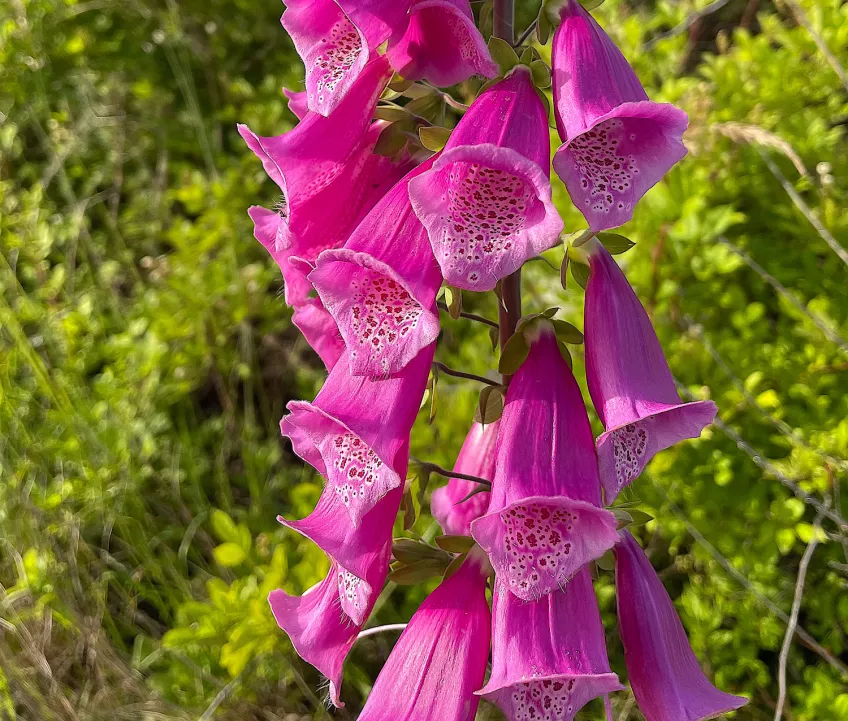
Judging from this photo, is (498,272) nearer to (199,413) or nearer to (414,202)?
(414,202)

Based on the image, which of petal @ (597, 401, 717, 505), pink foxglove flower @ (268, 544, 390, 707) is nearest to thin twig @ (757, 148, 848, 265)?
petal @ (597, 401, 717, 505)

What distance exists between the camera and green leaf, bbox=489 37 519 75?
1.00 m

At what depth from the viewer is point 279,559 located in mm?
1979

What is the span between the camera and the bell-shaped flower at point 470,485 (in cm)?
138

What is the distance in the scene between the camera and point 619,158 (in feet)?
3.11

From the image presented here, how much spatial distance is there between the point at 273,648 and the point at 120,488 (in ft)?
2.71

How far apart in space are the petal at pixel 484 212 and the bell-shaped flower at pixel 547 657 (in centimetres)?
40

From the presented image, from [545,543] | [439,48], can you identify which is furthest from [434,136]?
[545,543]

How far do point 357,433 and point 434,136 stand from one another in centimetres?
Answer: 43

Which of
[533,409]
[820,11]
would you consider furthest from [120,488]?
[820,11]

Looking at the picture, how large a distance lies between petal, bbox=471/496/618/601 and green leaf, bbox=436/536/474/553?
216 millimetres

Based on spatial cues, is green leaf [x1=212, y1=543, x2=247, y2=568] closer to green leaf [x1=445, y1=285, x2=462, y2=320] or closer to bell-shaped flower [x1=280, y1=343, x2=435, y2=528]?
bell-shaped flower [x1=280, y1=343, x2=435, y2=528]

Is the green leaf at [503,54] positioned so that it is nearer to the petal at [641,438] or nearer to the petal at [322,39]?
the petal at [322,39]

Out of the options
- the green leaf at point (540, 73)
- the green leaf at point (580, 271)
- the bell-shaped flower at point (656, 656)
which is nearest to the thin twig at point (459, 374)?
the green leaf at point (580, 271)
